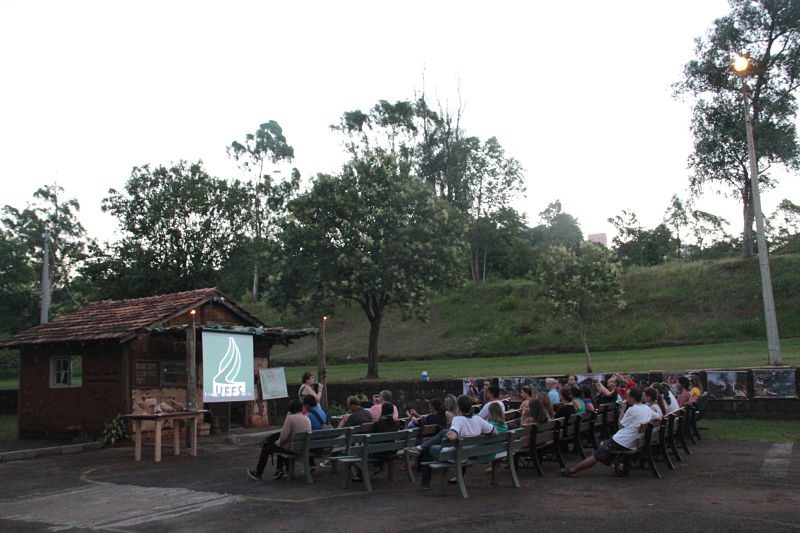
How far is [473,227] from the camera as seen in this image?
175ft

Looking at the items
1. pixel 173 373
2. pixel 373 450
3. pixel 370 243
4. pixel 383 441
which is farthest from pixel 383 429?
pixel 370 243

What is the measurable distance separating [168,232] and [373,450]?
101ft

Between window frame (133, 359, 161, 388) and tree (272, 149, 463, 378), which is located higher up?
tree (272, 149, 463, 378)

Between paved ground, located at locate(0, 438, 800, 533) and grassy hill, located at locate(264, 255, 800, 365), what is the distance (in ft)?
75.6

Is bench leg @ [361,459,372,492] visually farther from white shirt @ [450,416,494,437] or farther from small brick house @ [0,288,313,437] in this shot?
small brick house @ [0,288,313,437]

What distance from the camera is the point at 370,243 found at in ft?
85.0

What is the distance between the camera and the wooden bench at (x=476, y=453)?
855cm

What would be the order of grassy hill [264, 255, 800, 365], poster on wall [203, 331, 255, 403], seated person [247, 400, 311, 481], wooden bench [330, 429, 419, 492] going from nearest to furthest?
wooden bench [330, 429, 419, 492], seated person [247, 400, 311, 481], poster on wall [203, 331, 255, 403], grassy hill [264, 255, 800, 365]

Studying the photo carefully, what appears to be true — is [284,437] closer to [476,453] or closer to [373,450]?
[373,450]

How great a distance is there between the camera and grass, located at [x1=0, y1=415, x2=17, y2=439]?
20.3 meters

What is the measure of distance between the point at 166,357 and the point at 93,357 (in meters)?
1.80

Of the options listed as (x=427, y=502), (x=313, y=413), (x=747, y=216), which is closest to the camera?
(x=427, y=502)

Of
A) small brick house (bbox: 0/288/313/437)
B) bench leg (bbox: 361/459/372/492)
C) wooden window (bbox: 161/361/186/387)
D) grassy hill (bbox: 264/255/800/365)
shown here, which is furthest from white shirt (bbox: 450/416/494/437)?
grassy hill (bbox: 264/255/800/365)

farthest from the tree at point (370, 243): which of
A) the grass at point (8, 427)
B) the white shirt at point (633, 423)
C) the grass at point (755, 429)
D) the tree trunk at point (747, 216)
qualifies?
the tree trunk at point (747, 216)
